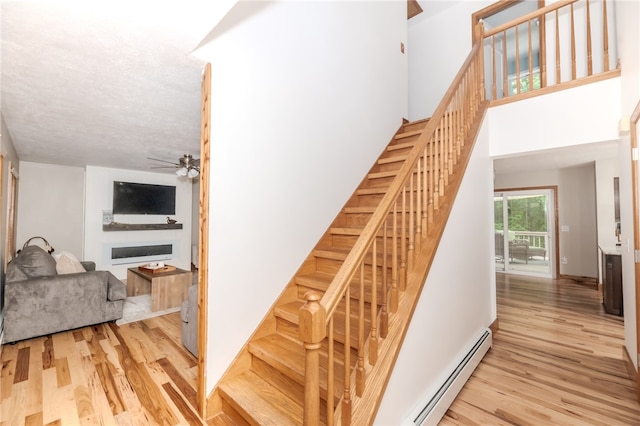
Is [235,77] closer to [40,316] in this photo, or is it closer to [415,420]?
[415,420]

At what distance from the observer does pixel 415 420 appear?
1648 mm

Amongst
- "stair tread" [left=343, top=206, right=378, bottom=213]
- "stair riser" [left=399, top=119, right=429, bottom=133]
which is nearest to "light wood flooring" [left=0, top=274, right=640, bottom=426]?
"stair tread" [left=343, top=206, right=378, bottom=213]

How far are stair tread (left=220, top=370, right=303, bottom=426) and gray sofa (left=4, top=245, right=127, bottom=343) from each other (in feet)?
8.11

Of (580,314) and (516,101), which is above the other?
(516,101)

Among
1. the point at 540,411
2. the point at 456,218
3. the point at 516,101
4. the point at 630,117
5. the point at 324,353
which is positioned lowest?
the point at 540,411

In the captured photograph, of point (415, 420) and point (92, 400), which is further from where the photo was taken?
point (92, 400)

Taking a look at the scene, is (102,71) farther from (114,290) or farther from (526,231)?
(526,231)

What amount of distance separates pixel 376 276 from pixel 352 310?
1.19ft

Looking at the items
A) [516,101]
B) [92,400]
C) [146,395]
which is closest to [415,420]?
[146,395]

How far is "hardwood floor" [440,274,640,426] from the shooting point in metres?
1.94

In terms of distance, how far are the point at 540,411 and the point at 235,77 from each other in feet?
10.3

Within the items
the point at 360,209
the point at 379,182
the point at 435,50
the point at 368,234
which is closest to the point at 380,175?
the point at 379,182

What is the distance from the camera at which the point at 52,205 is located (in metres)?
5.28

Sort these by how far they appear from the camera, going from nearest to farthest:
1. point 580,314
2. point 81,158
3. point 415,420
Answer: point 415,420
point 580,314
point 81,158
